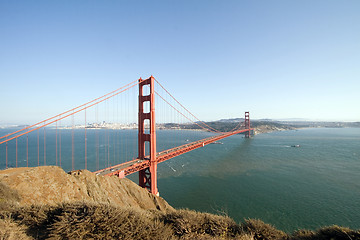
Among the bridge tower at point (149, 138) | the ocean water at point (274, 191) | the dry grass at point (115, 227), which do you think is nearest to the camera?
the dry grass at point (115, 227)

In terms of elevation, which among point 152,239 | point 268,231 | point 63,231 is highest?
point 63,231

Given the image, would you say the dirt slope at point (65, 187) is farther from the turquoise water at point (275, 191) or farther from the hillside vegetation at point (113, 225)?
the turquoise water at point (275, 191)

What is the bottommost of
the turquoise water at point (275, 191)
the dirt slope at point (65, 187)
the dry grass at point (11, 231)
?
the turquoise water at point (275, 191)

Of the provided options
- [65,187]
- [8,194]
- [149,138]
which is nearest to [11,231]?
[8,194]

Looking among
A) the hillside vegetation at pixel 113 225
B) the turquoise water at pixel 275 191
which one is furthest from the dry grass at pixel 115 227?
the turquoise water at pixel 275 191

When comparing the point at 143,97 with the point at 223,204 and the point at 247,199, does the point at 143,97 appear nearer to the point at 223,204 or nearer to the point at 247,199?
the point at 223,204

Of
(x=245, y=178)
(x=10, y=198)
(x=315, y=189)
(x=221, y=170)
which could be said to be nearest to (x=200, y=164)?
(x=221, y=170)

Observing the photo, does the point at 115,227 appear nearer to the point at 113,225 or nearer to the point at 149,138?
the point at 113,225

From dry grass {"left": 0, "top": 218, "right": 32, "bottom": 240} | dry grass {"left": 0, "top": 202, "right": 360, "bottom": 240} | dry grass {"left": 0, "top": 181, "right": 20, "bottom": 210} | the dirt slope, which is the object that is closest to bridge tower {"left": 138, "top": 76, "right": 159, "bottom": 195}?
the dirt slope
